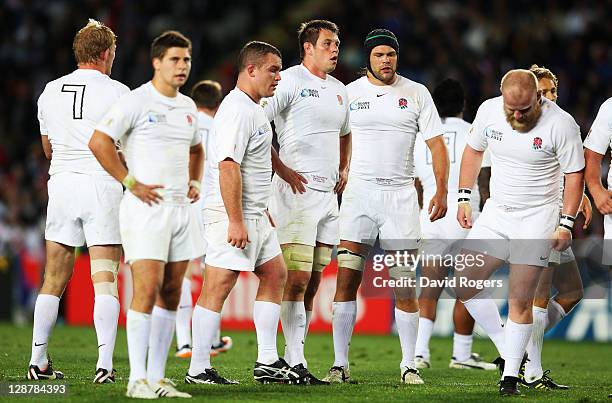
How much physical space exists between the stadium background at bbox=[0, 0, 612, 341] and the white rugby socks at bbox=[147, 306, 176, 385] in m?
8.85

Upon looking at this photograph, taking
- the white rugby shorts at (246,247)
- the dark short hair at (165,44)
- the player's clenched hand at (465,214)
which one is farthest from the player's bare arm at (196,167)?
the player's clenched hand at (465,214)

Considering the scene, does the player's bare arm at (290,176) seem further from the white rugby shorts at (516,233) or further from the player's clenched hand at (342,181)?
the white rugby shorts at (516,233)

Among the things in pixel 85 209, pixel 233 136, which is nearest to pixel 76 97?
pixel 85 209

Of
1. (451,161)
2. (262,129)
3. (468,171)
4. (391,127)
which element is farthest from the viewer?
(451,161)

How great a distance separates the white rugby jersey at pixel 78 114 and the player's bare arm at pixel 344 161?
6.97 feet

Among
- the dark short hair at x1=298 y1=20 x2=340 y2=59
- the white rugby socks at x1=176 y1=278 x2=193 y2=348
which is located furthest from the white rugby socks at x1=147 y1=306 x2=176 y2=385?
the white rugby socks at x1=176 y1=278 x2=193 y2=348

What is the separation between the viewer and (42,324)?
29.9ft

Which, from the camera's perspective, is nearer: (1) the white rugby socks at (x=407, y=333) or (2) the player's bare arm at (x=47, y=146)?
(2) the player's bare arm at (x=47, y=146)

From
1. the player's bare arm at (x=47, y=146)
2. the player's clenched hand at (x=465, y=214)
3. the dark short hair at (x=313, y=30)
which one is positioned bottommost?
the player's clenched hand at (x=465, y=214)

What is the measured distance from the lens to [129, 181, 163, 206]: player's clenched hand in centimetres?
764

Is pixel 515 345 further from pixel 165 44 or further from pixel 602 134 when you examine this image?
pixel 165 44

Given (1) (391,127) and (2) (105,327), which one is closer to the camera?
(2) (105,327)

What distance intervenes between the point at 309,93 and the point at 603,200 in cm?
262

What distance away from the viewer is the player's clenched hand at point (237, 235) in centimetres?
848
